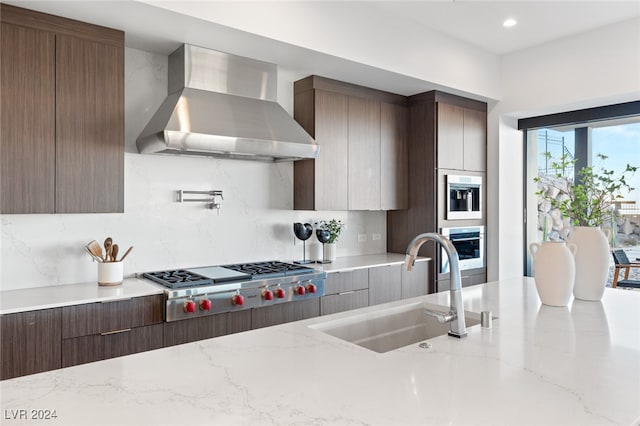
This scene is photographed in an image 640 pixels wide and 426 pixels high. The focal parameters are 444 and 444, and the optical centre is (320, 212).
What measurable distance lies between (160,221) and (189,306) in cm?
84

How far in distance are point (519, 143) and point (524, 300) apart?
2837mm

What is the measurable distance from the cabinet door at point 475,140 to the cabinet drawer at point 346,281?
1.64 meters

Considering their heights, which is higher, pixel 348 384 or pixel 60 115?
pixel 60 115

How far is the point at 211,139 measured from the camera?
8.91ft

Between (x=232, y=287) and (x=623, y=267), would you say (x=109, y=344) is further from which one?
(x=623, y=267)

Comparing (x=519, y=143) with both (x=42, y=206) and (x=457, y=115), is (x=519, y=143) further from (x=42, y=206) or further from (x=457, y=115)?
(x=42, y=206)

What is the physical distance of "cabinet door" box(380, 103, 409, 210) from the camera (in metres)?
4.11

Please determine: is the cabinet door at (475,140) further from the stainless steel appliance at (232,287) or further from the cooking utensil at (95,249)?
the cooking utensil at (95,249)

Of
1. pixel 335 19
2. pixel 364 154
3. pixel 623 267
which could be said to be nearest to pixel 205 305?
pixel 364 154

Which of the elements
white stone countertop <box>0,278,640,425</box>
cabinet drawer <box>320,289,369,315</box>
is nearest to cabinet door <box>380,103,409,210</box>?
cabinet drawer <box>320,289,369,315</box>

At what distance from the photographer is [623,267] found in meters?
3.93

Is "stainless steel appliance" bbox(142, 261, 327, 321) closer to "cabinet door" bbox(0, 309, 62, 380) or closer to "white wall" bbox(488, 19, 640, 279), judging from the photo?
"cabinet door" bbox(0, 309, 62, 380)

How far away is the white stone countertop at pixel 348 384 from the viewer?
3.34 feet

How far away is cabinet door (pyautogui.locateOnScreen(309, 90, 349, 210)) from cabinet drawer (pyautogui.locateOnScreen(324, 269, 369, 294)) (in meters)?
0.58
